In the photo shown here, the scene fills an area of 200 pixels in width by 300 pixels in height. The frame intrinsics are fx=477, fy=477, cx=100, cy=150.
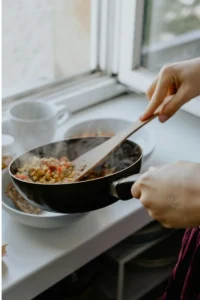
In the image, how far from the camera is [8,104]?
1111mm

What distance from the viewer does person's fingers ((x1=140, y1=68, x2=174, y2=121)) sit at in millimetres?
826

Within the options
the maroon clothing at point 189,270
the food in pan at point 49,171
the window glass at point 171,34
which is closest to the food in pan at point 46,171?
the food in pan at point 49,171

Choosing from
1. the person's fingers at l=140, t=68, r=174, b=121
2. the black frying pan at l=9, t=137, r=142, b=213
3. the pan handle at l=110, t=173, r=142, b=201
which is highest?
the person's fingers at l=140, t=68, r=174, b=121

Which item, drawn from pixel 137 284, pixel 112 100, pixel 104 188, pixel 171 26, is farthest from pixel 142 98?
pixel 104 188

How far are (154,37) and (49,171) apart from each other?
0.56m

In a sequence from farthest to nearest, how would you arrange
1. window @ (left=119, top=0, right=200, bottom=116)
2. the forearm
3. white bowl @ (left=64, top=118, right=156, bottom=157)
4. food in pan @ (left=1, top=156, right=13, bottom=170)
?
window @ (left=119, top=0, right=200, bottom=116) → white bowl @ (left=64, top=118, right=156, bottom=157) → food in pan @ (left=1, top=156, right=13, bottom=170) → the forearm

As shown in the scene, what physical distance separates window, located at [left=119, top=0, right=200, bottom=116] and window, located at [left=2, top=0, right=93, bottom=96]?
106mm

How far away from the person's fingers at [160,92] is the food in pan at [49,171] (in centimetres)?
13

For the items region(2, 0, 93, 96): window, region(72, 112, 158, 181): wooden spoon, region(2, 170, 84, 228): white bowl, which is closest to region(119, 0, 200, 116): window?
region(2, 0, 93, 96): window

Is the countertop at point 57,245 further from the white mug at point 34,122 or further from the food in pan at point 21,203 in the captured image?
the white mug at point 34,122

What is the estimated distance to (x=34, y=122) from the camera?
0.94 metres

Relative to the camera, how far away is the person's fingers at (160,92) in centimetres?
83

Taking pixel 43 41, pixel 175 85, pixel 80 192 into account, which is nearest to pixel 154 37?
pixel 43 41

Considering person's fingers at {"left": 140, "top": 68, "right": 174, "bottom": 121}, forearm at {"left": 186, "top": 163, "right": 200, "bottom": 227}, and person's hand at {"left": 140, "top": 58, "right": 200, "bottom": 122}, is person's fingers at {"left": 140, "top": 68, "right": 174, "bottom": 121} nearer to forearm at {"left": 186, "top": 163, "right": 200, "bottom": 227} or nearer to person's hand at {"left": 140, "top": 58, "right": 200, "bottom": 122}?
person's hand at {"left": 140, "top": 58, "right": 200, "bottom": 122}
